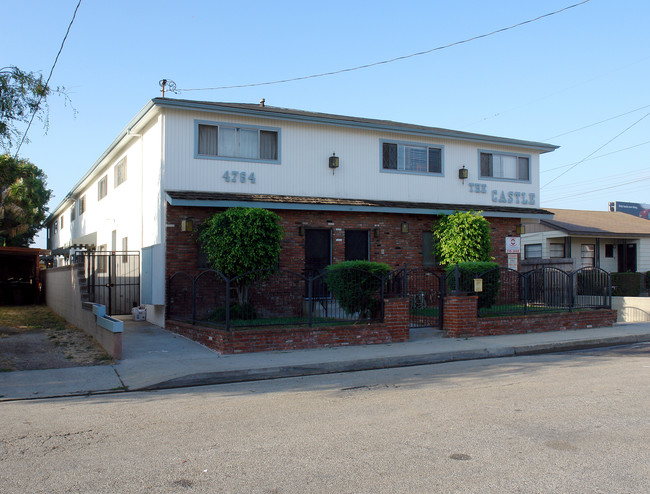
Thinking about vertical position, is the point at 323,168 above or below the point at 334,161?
below

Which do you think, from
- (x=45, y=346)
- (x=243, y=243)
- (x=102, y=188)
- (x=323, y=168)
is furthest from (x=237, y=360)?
(x=102, y=188)

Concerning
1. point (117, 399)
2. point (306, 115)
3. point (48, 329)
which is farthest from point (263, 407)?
point (306, 115)

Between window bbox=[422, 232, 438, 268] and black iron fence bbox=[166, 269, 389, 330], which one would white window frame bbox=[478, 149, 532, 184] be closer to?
window bbox=[422, 232, 438, 268]

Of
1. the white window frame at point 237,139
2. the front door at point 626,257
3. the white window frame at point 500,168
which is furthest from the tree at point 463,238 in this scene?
the front door at point 626,257

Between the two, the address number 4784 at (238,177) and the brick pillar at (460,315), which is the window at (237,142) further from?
the brick pillar at (460,315)

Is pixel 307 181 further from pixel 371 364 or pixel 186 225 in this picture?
pixel 371 364

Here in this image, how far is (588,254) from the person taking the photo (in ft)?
94.3

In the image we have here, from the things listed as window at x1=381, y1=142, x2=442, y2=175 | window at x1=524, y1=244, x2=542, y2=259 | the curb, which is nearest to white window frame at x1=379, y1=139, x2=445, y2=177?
window at x1=381, y1=142, x2=442, y2=175

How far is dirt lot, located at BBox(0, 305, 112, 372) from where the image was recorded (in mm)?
10672

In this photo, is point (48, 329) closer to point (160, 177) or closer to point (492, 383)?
point (160, 177)

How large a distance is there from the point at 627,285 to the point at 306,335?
800 inches

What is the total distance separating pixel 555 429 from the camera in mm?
6152

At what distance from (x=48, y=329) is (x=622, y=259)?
2659cm

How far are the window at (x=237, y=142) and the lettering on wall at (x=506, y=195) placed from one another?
7.18 meters
